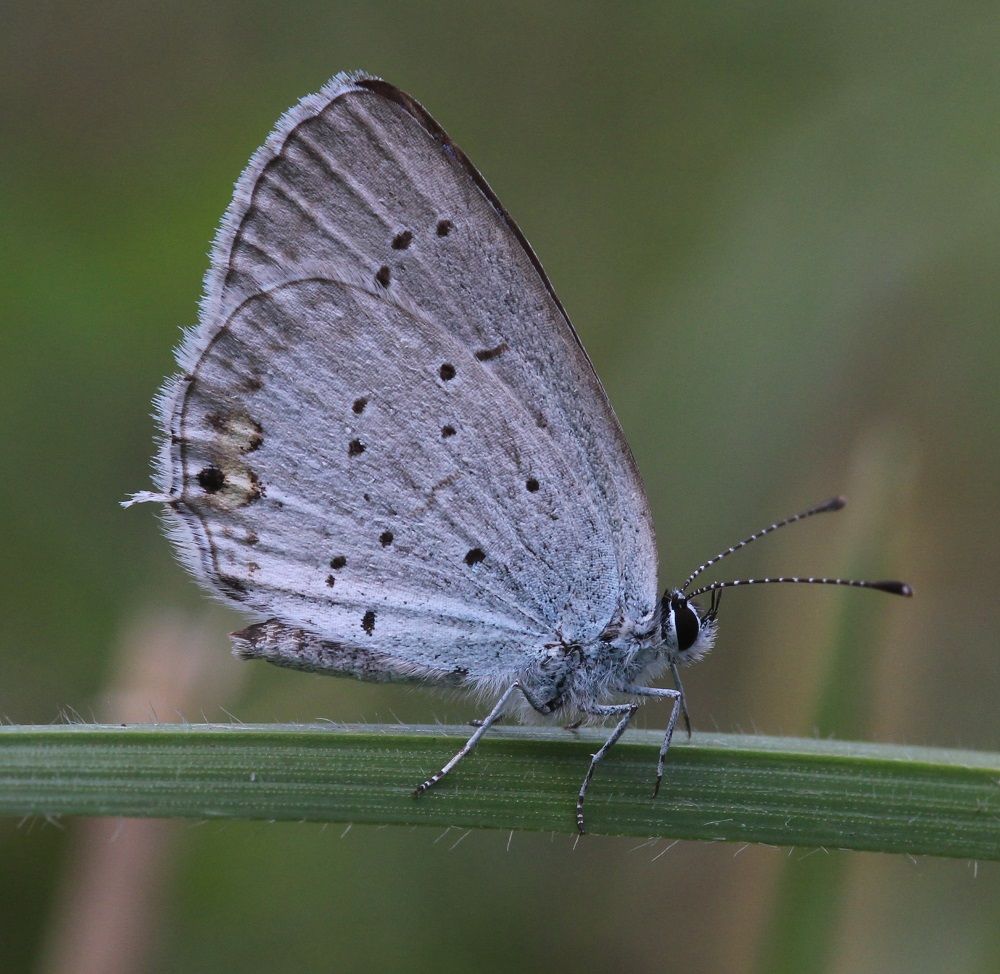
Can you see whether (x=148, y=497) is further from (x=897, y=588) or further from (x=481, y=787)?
(x=897, y=588)

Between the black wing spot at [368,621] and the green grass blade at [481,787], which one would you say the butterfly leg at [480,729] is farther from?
the black wing spot at [368,621]

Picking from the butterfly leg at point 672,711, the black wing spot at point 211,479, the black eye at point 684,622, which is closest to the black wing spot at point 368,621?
the black wing spot at point 211,479

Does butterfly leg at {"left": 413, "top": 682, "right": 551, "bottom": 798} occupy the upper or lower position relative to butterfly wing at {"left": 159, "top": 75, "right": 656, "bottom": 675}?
lower

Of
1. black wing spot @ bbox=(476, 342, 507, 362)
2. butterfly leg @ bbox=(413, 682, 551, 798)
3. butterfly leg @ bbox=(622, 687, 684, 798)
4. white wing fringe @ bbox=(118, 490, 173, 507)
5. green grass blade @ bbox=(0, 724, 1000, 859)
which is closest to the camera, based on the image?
green grass blade @ bbox=(0, 724, 1000, 859)

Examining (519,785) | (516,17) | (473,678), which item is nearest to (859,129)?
(516,17)

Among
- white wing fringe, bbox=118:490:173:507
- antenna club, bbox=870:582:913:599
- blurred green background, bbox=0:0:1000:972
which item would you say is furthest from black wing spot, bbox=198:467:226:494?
antenna club, bbox=870:582:913:599

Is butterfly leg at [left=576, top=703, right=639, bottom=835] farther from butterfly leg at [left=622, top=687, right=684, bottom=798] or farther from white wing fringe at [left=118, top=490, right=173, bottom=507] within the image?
white wing fringe at [left=118, top=490, right=173, bottom=507]

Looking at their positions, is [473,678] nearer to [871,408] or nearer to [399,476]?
[399,476]
